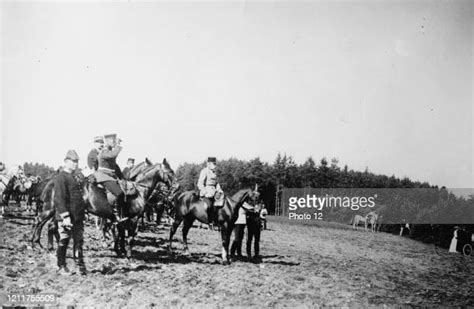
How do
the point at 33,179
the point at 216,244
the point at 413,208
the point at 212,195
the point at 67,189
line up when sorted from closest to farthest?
the point at 67,189 → the point at 212,195 → the point at 216,244 → the point at 33,179 → the point at 413,208

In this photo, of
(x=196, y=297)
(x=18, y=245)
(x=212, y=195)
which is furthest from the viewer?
(x=212, y=195)

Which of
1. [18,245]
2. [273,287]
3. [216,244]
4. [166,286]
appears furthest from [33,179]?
[273,287]

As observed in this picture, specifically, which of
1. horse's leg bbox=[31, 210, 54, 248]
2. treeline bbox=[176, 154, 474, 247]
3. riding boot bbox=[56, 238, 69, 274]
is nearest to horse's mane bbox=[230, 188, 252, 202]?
treeline bbox=[176, 154, 474, 247]

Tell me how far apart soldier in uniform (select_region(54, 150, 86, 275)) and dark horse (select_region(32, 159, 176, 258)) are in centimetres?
54

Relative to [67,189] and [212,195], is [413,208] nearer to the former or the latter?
[212,195]

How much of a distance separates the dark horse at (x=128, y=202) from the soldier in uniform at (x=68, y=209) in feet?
1.76

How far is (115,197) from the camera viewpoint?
7336 mm

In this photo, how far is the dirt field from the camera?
574 centimetres

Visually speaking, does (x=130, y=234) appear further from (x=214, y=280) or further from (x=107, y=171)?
(x=214, y=280)

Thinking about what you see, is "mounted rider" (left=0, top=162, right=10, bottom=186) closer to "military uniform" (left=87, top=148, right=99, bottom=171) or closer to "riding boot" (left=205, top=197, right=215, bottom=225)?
"military uniform" (left=87, top=148, right=99, bottom=171)

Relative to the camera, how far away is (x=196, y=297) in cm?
577

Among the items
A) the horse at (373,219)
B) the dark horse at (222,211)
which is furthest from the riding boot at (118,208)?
the horse at (373,219)

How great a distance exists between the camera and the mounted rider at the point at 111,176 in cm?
728

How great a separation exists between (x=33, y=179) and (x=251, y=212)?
970 cm
